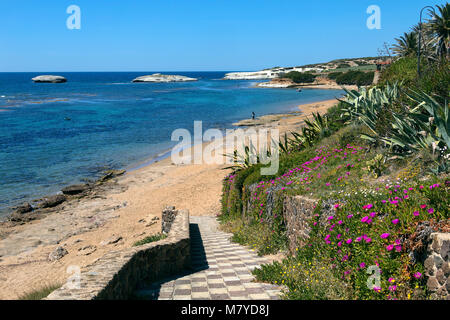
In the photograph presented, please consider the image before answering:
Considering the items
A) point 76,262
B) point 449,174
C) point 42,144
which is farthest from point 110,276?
point 42,144

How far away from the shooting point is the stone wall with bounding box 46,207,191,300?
4.49 m

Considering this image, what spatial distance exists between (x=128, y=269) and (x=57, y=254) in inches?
294

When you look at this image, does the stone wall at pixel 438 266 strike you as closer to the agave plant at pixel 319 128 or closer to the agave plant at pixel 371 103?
the agave plant at pixel 371 103

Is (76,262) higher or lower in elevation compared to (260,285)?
lower

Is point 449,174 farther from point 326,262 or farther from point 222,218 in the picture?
point 222,218

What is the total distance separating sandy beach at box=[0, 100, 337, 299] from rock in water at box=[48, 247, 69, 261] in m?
0.18

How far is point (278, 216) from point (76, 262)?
658cm

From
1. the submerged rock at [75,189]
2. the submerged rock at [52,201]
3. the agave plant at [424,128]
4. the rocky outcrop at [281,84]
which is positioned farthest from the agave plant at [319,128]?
the rocky outcrop at [281,84]

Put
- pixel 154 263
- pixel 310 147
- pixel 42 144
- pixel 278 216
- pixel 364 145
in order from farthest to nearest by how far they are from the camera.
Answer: pixel 42 144 < pixel 310 147 < pixel 364 145 < pixel 278 216 < pixel 154 263

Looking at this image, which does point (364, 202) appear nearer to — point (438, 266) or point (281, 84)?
point (438, 266)

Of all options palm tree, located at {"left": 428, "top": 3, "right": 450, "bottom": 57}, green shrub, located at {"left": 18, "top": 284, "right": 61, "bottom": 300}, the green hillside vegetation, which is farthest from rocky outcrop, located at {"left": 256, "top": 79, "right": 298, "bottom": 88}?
green shrub, located at {"left": 18, "top": 284, "right": 61, "bottom": 300}

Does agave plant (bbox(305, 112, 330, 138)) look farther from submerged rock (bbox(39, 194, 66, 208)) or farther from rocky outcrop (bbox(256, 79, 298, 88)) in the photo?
rocky outcrop (bbox(256, 79, 298, 88))

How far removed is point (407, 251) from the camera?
437 cm

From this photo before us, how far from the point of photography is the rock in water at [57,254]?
1179 centimetres
